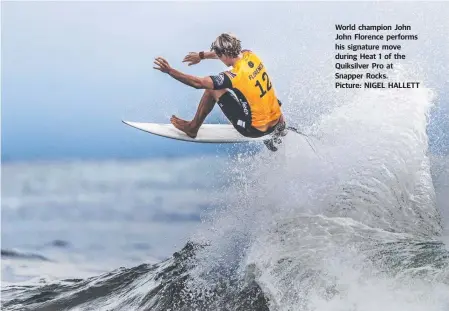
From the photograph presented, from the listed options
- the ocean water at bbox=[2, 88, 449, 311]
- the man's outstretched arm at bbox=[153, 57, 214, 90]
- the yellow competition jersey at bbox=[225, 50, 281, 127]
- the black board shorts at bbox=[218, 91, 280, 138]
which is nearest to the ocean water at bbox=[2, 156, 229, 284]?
the ocean water at bbox=[2, 88, 449, 311]

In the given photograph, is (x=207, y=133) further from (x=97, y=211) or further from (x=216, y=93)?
(x=97, y=211)

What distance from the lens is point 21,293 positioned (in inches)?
163

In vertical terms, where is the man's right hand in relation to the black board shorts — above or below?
above

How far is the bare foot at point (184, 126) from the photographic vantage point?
153 inches

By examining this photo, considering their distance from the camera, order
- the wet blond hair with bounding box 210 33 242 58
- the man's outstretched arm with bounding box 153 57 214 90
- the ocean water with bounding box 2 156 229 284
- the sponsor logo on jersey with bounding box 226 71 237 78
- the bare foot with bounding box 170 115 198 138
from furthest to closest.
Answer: the ocean water with bounding box 2 156 229 284 < the bare foot with bounding box 170 115 198 138 < the wet blond hair with bounding box 210 33 242 58 < the sponsor logo on jersey with bounding box 226 71 237 78 < the man's outstretched arm with bounding box 153 57 214 90

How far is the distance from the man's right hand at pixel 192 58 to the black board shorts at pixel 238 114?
0.34 meters

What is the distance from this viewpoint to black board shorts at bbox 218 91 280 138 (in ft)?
12.3

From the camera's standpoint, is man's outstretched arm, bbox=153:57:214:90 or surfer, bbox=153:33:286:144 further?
surfer, bbox=153:33:286:144

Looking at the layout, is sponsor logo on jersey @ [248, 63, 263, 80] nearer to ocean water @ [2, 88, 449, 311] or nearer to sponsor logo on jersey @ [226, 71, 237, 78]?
sponsor logo on jersey @ [226, 71, 237, 78]

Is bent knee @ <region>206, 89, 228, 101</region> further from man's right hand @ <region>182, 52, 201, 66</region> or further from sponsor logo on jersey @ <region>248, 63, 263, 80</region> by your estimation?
man's right hand @ <region>182, 52, 201, 66</region>

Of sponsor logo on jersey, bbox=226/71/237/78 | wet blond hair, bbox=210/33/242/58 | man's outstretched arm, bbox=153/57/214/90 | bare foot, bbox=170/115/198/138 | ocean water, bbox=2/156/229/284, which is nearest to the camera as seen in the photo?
man's outstretched arm, bbox=153/57/214/90

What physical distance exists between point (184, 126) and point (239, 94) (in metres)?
0.42

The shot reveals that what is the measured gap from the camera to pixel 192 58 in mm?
3918

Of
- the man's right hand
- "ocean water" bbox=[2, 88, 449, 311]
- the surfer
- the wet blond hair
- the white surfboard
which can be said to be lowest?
"ocean water" bbox=[2, 88, 449, 311]
